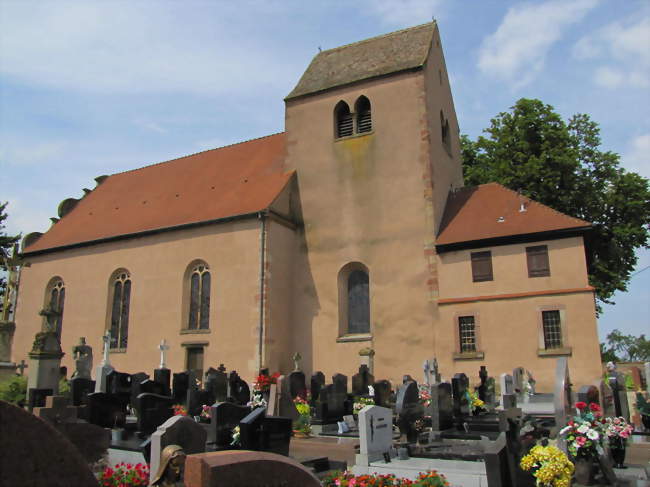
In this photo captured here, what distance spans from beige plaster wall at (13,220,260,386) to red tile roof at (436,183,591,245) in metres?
7.27

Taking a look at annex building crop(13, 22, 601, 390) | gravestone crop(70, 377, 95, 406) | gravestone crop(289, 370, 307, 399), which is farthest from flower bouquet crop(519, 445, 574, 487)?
gravestone crop(70, 377, 95, 406)

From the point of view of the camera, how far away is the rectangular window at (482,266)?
1878cm

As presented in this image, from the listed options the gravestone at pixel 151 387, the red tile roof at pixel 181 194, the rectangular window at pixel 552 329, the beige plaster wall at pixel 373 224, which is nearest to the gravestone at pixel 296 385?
the gravestone at pixel 151 387

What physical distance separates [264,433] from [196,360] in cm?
1387

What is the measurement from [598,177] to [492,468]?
2255 centimetres

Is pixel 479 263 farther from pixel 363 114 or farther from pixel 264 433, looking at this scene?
pixel 264 433

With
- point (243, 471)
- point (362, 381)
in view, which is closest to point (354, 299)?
point (362, 381)

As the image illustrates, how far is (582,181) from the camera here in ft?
81.9

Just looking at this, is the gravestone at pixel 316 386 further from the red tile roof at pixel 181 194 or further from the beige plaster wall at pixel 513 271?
the red tile roof at pixel 181 194

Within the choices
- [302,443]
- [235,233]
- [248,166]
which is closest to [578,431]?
[302,443]

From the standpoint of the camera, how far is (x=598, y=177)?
2536cm

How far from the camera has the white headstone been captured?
8742 mm

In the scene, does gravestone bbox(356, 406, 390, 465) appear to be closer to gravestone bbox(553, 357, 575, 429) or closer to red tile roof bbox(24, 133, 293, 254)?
gravestone bbox(553, 357, 575, 429)

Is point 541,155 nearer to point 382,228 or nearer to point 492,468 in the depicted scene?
point 382,228
